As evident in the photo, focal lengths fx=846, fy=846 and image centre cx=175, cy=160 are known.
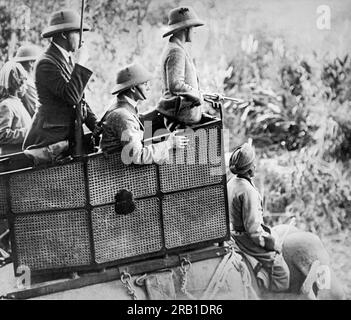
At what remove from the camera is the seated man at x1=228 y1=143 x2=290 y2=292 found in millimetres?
4812

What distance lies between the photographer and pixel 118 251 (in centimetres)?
473

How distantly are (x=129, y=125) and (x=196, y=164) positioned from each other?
443 millimetres

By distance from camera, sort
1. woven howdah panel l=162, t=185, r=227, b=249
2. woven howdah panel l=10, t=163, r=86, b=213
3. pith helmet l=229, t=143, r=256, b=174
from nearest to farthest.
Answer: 1. woven howdah panel l=10, t=163, r=86, b=213
2. woven howdah panel l=162, t=185, r=227, b=249
3. pith helmet l=229, t=143, r=256, b=174

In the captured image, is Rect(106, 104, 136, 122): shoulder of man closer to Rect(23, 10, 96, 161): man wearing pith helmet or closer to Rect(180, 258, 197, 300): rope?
Rect(23, 10, 96, 161): man wearing pith helmet

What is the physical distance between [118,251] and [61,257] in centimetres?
32

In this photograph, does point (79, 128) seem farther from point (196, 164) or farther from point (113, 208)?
point (196, 164)

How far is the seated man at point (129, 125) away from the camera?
4.64 m

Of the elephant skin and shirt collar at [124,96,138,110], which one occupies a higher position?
shirt collar at [124,96,138,110]

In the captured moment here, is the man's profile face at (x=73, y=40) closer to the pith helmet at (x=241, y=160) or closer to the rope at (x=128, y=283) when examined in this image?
the pith helmet at (x=241, y=160)

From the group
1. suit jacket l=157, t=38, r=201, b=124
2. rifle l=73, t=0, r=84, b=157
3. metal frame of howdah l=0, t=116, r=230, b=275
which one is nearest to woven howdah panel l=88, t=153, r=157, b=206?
metal frame of howdah l=0, t=116, r=230, b=275

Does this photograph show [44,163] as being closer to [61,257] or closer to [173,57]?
[61,257]

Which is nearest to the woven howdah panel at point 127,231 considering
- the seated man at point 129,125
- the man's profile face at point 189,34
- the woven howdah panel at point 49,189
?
the woven howdah panel at point 49,189

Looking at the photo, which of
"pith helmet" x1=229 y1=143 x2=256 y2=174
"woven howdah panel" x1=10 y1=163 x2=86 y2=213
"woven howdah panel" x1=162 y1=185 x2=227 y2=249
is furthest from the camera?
"pith helmet" x1=229 y1=143 x2=256 y2=174

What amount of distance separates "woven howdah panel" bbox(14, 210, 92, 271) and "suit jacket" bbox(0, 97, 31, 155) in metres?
0.43
